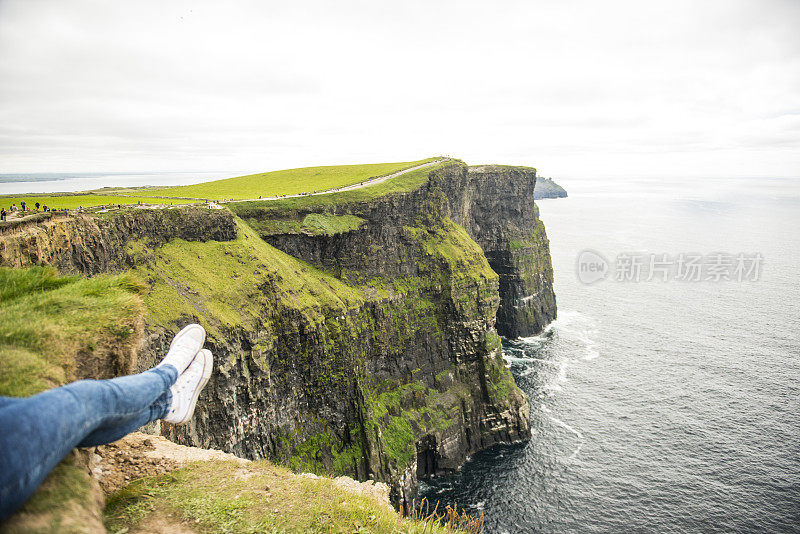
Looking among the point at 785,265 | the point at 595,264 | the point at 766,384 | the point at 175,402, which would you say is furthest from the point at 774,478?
the point at 785,265

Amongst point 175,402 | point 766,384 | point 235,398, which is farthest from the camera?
point 766,384

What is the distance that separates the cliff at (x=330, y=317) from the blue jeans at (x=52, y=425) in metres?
19.1

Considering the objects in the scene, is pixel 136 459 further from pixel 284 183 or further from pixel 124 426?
pixel 284 183

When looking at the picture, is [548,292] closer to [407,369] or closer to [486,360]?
[486,360]

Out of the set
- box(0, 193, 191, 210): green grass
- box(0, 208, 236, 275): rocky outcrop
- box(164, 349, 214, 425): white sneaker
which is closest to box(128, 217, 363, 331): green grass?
box(0, 208, 236, 275): rocky outcrop

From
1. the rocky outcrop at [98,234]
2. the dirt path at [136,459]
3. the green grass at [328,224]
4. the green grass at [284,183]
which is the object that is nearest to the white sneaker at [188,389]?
the dirt path at [136,459]

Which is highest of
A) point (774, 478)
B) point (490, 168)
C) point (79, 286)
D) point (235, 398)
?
→ point (490, 168)

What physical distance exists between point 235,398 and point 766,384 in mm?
84643

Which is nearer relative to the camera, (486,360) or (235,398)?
(235,398)

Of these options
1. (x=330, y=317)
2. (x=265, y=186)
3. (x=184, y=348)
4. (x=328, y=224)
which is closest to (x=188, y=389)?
(x=184, y=348)

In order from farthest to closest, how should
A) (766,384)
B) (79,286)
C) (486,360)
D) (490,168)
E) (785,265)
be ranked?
1. (785,265)
2. (490,168)
3. (766,384)
4. (486,360)
5. (79,286)

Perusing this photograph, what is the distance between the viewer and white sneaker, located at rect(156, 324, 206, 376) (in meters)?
14.7

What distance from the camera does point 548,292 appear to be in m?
112

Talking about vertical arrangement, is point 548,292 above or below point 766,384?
above
